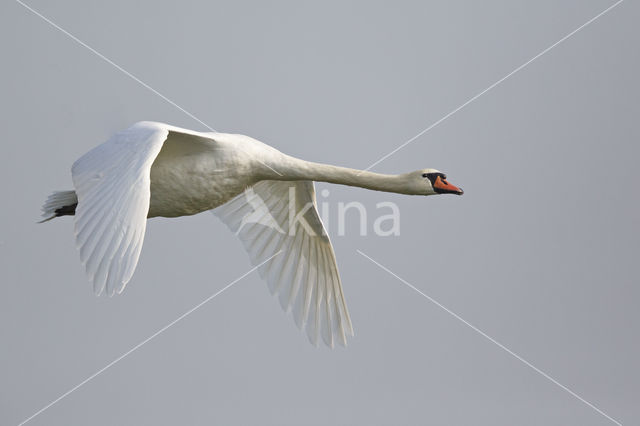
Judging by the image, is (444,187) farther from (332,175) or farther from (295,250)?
(295,250)

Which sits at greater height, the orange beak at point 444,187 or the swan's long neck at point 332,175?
the swan's long neck at point 332,175

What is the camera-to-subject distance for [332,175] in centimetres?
941

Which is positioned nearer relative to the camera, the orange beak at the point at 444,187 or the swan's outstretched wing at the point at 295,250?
the orange beak at the point at 444,187

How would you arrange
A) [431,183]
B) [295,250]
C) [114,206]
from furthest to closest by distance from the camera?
[295,250] → [431,183] → [114,206]

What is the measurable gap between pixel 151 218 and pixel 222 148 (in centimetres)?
94

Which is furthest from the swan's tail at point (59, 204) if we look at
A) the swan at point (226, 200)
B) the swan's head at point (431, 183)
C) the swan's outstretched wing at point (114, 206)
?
the swan's head at point (431, 183)

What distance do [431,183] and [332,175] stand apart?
924 mm

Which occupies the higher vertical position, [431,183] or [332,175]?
[332,175]

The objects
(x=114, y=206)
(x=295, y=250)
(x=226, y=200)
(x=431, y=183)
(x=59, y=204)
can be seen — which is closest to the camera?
(x=114, y=206)

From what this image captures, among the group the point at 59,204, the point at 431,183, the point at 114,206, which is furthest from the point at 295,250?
the point at 114,206

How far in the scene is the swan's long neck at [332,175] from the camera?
9.23 meters

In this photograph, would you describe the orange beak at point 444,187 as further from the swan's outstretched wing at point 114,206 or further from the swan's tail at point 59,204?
the swan's tail at point 59,204

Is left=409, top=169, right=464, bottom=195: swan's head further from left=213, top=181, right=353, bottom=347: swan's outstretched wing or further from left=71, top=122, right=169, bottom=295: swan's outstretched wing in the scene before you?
left=71, top=122, right=169, bottom=295: swan's outstretched wing

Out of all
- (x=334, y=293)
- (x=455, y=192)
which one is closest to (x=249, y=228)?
(x=334, y=293)
